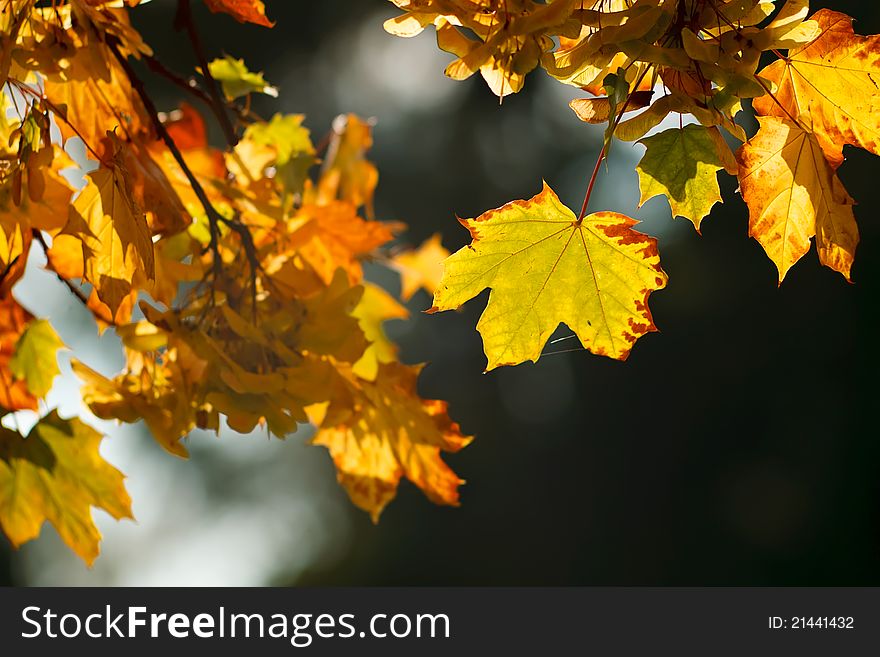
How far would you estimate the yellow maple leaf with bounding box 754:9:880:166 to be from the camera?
0.52 meters

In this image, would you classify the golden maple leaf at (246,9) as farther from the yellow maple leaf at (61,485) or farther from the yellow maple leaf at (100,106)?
the yellow maple leaf at (61,485)

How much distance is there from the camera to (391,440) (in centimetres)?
80

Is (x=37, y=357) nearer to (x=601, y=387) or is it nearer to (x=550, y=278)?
(x=550, y=278)

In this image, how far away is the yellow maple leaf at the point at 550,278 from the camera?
535 mm

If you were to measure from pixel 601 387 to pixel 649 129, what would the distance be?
11.4 feet

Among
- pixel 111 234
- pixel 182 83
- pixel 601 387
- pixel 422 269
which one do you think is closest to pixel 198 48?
pixel 182 83

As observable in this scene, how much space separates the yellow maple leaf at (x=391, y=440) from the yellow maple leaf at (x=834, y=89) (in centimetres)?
37

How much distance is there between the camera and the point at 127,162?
0.62m

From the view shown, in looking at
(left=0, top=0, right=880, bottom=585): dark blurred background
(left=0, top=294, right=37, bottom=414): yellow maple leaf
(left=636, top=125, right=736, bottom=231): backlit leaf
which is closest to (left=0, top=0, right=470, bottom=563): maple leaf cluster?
(left=0, top=294, right=37, bottom=414): yellow maple leaf

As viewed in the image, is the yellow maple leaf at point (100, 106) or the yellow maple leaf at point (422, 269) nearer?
the yellow maple leaf at point (100, 106)

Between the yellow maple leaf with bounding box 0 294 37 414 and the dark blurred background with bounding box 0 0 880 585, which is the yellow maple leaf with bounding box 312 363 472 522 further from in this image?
the dark blurred background with bounding box 0 0 880 585

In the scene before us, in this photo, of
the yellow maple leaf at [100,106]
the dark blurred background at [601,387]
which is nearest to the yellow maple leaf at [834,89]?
the yellow maple leaf at [100,106]

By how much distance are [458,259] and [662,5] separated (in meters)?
0.18

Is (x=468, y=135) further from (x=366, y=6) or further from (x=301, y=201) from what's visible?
(x=301, y=201)
